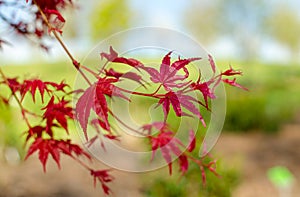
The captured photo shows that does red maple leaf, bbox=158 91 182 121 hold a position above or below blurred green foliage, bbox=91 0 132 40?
below

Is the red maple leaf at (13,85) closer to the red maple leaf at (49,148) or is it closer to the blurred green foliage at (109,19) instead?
the red maple leaf at (49,148)

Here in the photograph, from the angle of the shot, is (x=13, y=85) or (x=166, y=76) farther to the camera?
(x=13, y=85)

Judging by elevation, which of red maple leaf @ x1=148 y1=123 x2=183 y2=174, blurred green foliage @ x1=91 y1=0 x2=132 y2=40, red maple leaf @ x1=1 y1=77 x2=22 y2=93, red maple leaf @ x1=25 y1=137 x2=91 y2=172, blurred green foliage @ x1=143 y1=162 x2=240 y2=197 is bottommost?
blurred green foliage @ x1=143 y1=162 x2=240 y2=197

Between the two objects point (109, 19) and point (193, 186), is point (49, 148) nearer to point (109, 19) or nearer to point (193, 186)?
point (193, 186)

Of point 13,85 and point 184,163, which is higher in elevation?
Answer: point 13,85

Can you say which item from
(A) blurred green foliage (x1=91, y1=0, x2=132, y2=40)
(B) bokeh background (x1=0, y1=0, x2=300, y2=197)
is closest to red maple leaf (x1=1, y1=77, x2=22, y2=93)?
(B) bokeh background (x1=0, y1=0, x2=300, y2=197)

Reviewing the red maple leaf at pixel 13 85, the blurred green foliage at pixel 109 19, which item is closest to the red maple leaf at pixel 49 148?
the red maple leaf at pixel 13 85

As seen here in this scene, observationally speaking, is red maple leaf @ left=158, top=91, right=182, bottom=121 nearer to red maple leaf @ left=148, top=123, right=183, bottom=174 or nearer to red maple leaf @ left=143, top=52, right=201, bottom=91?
red maple leaf @ left=143, top=52, right=201, bottom=91

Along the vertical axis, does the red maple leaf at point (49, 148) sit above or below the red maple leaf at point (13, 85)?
below

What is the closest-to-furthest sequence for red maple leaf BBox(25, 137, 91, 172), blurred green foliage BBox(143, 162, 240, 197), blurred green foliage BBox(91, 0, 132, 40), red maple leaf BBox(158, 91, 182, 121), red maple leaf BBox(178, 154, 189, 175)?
red maple leaf BBox(158, 91, 182, 121) < red maple leaf BBox(25, 137, 91, 172) < red maple leaf BBox(178, 154, 189, 175) < blurred green foliage BBox(143, 162, 240, 197) < blurred green foliage BBox(91, 0, 132, 40)

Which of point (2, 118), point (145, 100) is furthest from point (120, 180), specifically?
point (145, 100)

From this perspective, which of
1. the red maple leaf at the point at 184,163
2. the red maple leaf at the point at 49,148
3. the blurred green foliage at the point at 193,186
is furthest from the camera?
the blurred green foliage at the point at 193,186

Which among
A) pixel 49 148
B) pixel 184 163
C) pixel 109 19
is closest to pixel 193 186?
pixel 184 163

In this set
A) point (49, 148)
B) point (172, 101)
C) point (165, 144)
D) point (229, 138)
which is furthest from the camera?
point (229, 138)
